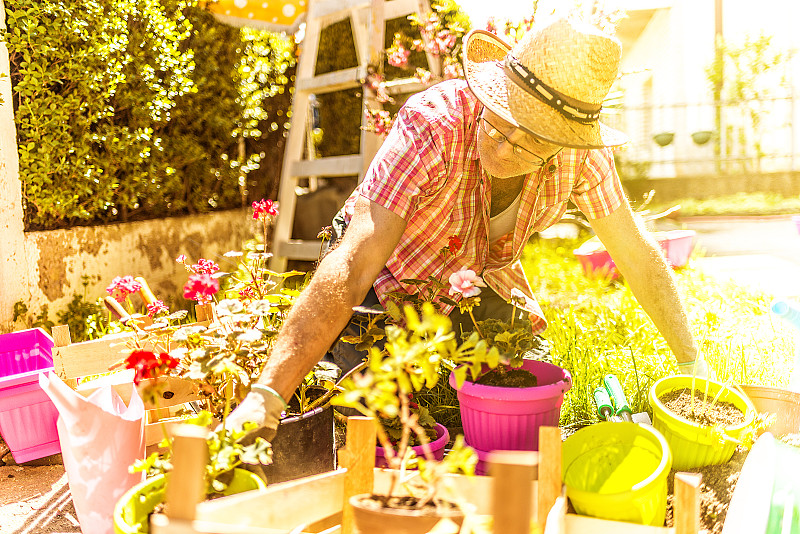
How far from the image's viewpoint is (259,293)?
Result: 196 centimetres

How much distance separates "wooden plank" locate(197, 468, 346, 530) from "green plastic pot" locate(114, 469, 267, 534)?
13 centimetres

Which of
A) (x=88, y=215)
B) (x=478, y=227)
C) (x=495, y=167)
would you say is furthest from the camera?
(x=88, y=215)

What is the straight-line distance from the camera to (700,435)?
1555 millimetres

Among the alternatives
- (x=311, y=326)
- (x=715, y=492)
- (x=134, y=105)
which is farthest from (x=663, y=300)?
(x=134, y=105)

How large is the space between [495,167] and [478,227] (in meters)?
0.46

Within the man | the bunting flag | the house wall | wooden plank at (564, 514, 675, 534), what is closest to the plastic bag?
the man

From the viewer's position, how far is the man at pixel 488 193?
4.95 feet

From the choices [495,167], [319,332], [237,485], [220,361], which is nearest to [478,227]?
[495,167]

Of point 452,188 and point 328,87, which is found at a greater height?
point 328,87

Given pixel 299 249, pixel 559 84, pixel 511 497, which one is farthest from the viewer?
pixel 299 249

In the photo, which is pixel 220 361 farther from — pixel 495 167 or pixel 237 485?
pixel 495 167

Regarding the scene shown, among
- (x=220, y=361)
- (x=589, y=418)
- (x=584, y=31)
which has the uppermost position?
(x=584, y=31)

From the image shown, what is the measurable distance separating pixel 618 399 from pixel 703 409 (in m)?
0.33

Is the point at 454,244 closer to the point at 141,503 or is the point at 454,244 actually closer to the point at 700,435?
the point at 700,435
